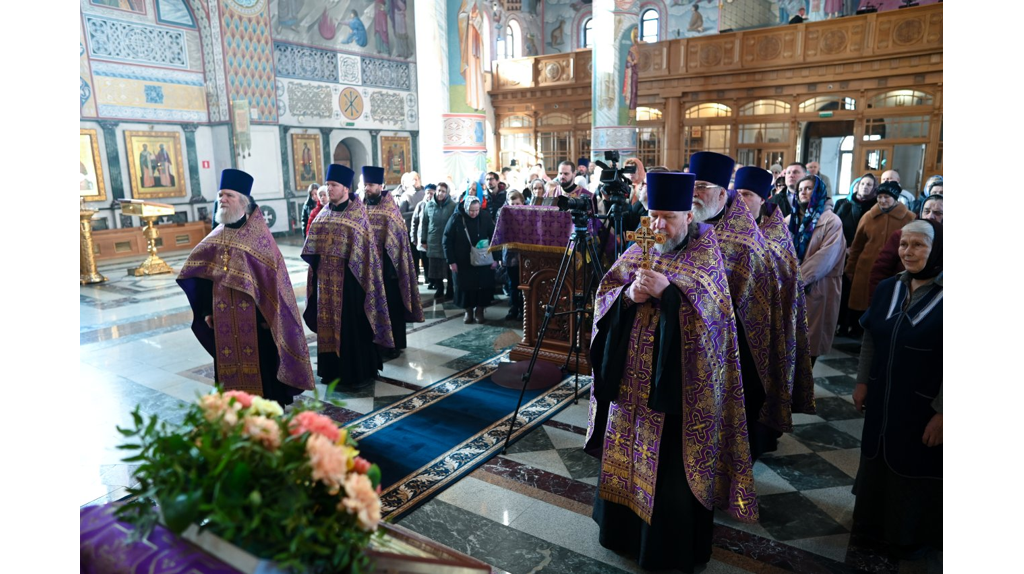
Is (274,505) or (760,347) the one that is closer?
(274,505)

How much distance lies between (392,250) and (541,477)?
8.42 feet

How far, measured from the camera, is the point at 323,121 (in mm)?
16625

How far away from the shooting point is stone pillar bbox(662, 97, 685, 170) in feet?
51.5

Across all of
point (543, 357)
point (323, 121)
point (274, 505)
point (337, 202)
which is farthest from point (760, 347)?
point (323, 121)

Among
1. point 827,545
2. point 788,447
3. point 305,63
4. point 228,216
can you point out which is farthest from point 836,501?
point 305,63

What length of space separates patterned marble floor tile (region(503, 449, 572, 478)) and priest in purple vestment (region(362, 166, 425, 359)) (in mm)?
1904

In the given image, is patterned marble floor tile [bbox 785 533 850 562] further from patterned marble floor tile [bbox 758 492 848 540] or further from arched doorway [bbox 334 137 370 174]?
arched doorway [bbox 334 137 370 174]

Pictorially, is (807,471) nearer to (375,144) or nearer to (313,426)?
(313,426)

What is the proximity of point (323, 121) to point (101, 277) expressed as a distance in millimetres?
7886

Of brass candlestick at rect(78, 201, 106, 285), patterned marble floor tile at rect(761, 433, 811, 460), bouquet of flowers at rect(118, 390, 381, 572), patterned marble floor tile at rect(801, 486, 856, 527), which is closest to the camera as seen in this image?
bouquet of flowers at rect(118, 390, 381, 572)

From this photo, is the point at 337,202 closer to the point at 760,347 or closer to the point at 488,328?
the point at 488,328

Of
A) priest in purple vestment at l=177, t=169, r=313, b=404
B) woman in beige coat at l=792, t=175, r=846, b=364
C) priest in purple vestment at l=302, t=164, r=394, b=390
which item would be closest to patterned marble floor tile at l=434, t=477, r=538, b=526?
priest in purple vestment at l=177, t=169, r=313, b=404

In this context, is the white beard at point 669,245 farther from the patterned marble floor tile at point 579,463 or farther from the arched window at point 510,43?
the arched window at point 510,43

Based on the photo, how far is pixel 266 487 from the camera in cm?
122
